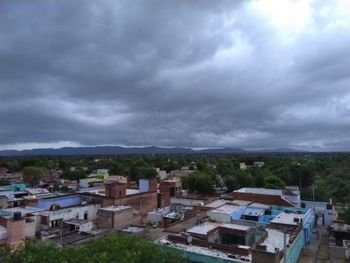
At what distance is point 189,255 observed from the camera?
24.5 meters

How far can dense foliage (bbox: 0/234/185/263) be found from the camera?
1764 centimetres

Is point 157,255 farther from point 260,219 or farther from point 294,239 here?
point 260,219

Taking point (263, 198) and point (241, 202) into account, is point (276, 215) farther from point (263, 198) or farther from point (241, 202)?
point (241, 202)

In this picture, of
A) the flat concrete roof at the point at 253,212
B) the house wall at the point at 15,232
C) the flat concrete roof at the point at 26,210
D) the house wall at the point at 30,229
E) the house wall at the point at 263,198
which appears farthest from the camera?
the house wall at the point at 263,198

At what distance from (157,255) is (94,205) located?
31037 mm

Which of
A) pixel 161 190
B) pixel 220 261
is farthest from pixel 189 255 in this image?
pixel 161 190

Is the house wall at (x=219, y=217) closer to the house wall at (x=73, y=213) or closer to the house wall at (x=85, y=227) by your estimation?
the house wall at (x=85, y=227)

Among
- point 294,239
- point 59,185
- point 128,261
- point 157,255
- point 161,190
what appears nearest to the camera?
point 128,261

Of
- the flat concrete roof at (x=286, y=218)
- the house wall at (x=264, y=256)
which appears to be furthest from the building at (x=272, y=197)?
the house wall at (x=264, y=256)

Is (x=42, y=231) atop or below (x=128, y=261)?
below

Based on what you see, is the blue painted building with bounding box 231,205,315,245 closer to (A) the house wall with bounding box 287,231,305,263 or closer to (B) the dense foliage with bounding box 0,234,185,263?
(A) the house wall with bounding box 287,231,305,263

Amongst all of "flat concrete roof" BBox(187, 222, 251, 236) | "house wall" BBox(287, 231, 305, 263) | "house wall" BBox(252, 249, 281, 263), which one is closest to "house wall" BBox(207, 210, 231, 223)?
"flat concrete roof" BBox(187, 222, 251, 236)

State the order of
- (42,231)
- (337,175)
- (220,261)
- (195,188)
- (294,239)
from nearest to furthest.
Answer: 1. (220,261)
2. (294,239)
3. (42,231)
4. (195,188)
5. (337,175)

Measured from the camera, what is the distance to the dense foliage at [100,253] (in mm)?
17641
